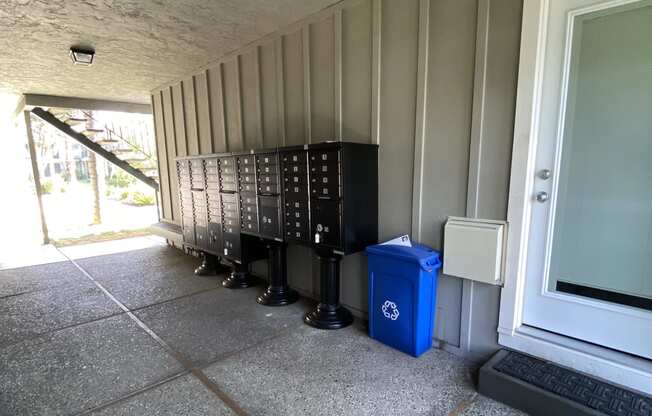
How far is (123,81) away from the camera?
16.1 feet

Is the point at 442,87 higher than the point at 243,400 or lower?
higher

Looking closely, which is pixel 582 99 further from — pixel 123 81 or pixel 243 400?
pixel 123 81

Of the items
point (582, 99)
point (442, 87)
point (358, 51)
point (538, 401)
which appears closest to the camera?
point (538, 401)

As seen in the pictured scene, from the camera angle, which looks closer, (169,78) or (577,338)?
(577,338)

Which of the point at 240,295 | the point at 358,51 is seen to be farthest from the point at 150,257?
the point at 358,51

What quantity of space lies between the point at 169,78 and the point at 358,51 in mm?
3342

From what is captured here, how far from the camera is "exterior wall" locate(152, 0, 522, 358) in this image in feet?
6.62

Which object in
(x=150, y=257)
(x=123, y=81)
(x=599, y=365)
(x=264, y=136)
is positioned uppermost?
(x=123, y=81)

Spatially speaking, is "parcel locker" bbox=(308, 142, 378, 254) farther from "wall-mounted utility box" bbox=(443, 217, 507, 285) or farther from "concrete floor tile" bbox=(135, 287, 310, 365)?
"concrete floor tile" bbox=(135, 287, 310, 365)

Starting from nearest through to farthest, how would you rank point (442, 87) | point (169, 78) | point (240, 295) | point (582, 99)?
point (582, 99), point (442, 87), point (240, 295), point (169, 78)

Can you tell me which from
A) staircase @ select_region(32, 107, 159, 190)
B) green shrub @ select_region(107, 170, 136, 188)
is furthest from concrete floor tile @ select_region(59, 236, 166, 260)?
green shrub @ select_region(107, 170, 136, 188)

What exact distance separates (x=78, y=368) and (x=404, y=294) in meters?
2.23

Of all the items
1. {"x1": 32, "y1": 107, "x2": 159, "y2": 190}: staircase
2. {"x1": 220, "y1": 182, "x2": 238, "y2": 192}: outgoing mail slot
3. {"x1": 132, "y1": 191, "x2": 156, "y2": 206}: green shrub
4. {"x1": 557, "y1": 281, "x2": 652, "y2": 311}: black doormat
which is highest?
{"x1": 32, "y1": 107, "x2": 159, "y2": 190}: staircase

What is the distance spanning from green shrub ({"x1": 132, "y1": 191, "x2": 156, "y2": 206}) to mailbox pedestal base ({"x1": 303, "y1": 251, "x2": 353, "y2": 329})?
37.4 feet
